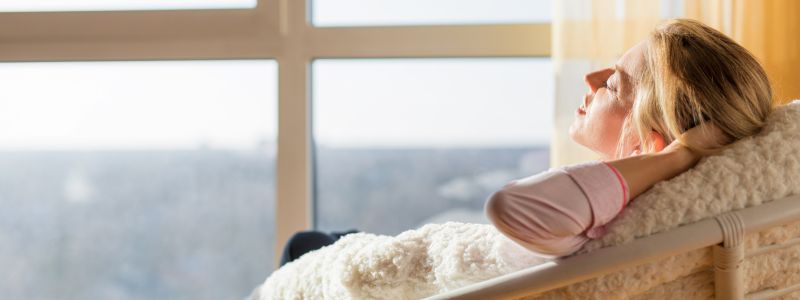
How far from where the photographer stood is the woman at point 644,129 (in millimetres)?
848

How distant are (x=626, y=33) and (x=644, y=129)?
3.88ft

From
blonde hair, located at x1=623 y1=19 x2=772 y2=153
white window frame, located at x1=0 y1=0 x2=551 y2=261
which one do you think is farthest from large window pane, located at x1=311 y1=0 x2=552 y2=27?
blonde hair, located at x1=623 y1=19 x2=772 y2=153

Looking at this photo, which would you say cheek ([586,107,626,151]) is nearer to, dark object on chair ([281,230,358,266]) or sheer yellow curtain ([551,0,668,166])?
dark object on chair ([281,230,358,266])

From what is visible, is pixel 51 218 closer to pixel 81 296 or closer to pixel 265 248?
pixel 81 296

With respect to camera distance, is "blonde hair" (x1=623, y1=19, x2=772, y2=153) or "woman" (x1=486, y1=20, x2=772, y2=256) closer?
"woman" (x1=486, y1=20, x2=772, y2=256)

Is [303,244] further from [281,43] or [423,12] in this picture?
[423,12]

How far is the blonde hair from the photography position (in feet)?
3.21

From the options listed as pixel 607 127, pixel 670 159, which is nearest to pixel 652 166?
pixel 670 159

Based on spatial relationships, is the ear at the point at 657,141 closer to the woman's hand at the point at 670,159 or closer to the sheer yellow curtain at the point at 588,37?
the woman's hand at the point at 670,159

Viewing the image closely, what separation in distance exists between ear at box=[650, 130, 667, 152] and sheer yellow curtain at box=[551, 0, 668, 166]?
43.6 inches

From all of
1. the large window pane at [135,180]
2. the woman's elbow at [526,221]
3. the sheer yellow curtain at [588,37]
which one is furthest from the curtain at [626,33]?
the woman's elbow at [526,221]

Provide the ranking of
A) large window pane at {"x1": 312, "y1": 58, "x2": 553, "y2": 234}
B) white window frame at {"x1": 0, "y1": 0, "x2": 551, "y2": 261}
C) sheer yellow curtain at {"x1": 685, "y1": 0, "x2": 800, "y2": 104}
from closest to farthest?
1. sheer yellow curtain at {"x1": 685, "y1": 0, "x2": 800, "y2": 104}
2. white window frame at {"x1": 0, "y1": 0, "x2": 551, "y2": 261}
3. large window pane at {"x1": 312, "y1": 58, "x2": 553, "y2": 234}

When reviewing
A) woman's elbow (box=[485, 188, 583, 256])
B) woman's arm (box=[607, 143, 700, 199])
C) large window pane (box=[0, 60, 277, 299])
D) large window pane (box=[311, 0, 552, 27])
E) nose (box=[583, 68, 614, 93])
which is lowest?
large window pane (box=[0, 60, 277, 299])

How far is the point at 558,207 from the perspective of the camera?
850mm
